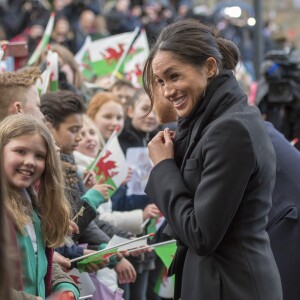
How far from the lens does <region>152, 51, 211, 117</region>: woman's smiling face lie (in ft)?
12.2

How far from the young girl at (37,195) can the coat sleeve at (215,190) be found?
57 cm

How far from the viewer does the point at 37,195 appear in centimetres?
401

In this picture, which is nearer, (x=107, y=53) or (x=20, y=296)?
(x=20, y=296)

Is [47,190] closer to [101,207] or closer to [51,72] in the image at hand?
[101,207]

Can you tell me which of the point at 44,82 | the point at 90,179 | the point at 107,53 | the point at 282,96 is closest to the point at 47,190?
the point at 90,179

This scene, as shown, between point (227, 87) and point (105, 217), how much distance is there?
255 cm

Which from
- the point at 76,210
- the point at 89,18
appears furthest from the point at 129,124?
the point at 89,18

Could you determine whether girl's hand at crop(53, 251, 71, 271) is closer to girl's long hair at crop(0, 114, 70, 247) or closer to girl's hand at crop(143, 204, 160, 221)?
girl's long hair at crop(0, 114, 70, 247)

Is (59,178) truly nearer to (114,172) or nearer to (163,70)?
(163,70)

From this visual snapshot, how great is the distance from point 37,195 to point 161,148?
1.93 ft

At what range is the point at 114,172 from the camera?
5.86m

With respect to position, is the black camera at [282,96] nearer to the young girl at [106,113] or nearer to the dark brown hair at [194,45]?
the young girl at [106,113]

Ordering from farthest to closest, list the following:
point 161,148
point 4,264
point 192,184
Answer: point 161,148, point 192,184, point 4,264

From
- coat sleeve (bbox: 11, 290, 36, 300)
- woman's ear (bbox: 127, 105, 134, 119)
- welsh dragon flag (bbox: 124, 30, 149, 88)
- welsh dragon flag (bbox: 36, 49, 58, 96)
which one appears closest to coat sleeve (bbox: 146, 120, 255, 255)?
coat sleeve (bbox: 11, 290, 36, 300)
